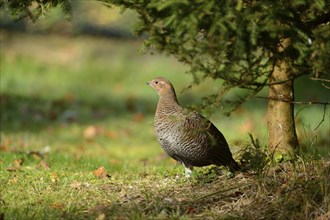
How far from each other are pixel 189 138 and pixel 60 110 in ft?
18.6

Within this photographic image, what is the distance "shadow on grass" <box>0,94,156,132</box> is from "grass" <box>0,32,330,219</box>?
0.02 metres

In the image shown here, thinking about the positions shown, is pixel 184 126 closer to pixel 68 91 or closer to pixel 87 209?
pixel 87 209

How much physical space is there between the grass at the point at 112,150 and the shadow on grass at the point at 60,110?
2cm

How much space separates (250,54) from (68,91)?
8.34m

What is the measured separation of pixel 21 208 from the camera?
498 cm

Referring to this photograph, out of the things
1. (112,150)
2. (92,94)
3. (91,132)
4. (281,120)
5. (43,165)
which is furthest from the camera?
(92,94)

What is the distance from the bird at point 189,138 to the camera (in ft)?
18.0

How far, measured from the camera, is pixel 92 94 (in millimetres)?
12344

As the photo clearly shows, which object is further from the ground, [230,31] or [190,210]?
[230,31]

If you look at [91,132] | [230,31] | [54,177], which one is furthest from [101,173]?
[91,132]

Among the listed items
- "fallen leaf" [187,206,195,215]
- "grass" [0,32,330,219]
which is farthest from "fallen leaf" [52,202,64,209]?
"fallen leaf" [187,206,195,215]

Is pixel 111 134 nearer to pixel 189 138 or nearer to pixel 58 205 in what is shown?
pixel 189 138

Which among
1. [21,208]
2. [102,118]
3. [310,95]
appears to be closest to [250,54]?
[21,208]

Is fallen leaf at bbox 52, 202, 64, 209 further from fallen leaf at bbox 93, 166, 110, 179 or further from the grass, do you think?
fallen leaf at bbox 93, 166, 110, 179
